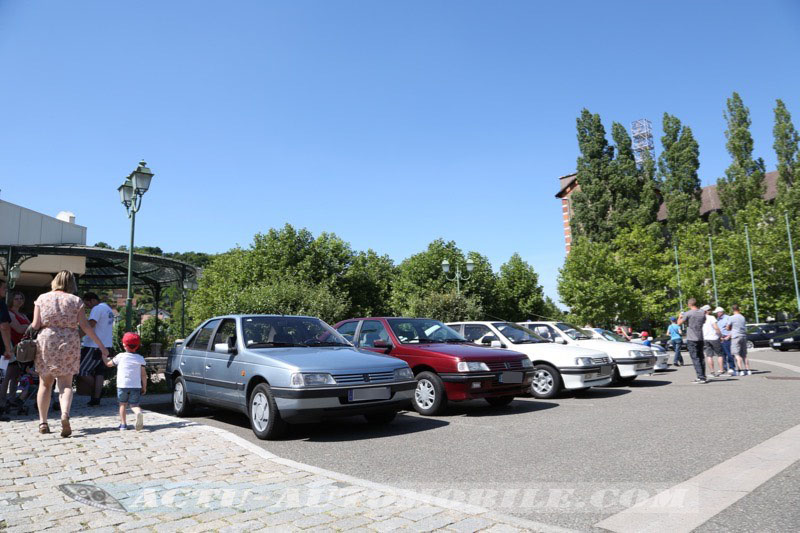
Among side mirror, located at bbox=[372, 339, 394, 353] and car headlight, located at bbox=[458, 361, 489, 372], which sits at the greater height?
side mirror, located at bbox=[372, 339, 394, 353]

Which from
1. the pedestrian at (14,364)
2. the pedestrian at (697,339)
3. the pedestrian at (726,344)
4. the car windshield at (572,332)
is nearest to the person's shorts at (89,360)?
the pedestrian at (14,364)

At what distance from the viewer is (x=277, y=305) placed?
1262 inches

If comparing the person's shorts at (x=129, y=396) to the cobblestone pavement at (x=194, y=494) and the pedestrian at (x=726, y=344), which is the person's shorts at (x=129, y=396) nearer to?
the cobblestone pavement at (x=194, y=494)

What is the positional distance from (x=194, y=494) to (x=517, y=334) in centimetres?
811

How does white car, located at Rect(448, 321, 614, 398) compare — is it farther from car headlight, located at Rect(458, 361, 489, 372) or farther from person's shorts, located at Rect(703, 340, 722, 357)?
person's shorts, located at Rect(703, 340, 722, 357)

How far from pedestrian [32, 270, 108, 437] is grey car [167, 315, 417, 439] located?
171 cm

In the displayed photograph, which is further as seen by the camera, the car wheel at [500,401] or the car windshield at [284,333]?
the car wheel at [500,401]

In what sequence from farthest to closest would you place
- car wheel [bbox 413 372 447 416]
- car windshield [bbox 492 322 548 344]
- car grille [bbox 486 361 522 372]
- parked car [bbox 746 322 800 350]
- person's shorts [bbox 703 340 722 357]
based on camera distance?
parked car [bbox 746 322 800 350], person's shorts [bbox 703 340 722 357], car windshield [bbox 492 322 548 344], car grille [bbox 486 361 522 372], car wheel [bbox 413 372 447 416]

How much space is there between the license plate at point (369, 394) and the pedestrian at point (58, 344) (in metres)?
3.23

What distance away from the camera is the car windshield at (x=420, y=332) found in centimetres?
918

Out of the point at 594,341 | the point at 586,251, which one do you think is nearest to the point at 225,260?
the point at 586,251

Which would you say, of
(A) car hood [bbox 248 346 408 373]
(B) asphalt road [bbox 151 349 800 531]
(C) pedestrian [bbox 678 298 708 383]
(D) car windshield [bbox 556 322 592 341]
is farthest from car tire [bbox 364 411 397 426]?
(C) pedestrian [bbox 678 298 708 383]

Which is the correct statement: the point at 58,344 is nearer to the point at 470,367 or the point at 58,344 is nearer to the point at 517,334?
the point at 470,367

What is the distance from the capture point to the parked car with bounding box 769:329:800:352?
2680 cm
